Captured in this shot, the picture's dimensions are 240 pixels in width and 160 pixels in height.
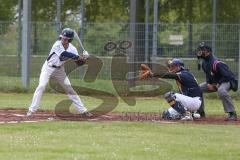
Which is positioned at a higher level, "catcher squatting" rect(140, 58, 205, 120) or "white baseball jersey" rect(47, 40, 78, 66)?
"white baseball jersey" rect(47, 40, 78, 66)

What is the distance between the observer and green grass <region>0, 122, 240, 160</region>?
403 inches

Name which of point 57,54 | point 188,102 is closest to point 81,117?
point 57,54

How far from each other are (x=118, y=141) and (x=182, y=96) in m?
4.10

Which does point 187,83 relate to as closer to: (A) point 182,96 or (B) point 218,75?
(A) point 182,96

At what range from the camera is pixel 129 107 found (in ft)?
63.2

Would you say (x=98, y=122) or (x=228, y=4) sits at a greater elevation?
(x=228, y=4)

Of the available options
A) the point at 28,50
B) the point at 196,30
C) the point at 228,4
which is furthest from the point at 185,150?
the point at 228,4

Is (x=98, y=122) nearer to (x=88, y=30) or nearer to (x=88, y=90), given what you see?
(x=88, y=90)

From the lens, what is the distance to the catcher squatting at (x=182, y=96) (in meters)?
15.4

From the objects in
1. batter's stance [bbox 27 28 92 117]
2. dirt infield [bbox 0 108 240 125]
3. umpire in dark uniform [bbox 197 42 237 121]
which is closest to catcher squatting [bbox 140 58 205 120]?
dirt infield [bbox 0 108 240 125]

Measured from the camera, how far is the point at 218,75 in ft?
52.1

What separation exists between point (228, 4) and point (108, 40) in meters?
10.5

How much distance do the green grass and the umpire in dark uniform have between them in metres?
1.59

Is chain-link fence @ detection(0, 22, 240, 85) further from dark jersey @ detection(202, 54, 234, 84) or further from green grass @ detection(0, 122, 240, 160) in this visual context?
green grass @ detection(0, 122, 240, 160)
